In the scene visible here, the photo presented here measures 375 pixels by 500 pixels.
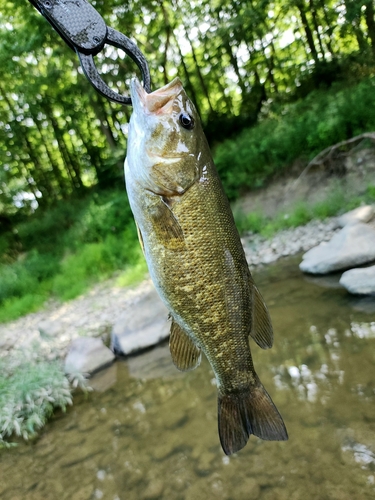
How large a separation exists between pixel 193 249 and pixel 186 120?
641mm

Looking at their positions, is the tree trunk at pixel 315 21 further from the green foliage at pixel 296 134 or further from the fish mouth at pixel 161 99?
the fish mouth at pixel 161 99

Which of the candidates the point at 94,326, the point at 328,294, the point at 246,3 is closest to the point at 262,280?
the point at 328,294

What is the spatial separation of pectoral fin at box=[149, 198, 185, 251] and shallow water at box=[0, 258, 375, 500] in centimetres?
293

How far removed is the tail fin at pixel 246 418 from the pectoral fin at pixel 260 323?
28cm

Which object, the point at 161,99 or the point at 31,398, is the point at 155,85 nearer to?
the point at 31,398

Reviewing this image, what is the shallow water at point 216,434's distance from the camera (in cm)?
366

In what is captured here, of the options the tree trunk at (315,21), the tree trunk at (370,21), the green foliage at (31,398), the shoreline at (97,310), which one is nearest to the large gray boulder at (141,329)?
the shoreline at (97,310)

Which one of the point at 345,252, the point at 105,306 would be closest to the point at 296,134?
the point at 345,252

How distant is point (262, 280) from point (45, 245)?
1228 centimetres

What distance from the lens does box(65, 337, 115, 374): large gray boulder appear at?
665 cm

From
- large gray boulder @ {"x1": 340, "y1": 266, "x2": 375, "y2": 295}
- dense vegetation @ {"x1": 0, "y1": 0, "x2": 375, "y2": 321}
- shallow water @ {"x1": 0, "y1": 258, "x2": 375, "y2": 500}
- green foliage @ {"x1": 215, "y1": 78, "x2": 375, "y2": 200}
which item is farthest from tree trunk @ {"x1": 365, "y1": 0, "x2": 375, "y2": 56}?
shallow water @ {"x1": 0, "y1": 258, "x2": 375, "y2": 500}

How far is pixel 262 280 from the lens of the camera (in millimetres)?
8047

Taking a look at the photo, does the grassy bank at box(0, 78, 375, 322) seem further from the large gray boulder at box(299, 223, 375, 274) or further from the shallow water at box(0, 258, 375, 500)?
the shallow water at box(0, 258, 375, 500)

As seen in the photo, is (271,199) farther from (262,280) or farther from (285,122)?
(262,280)
